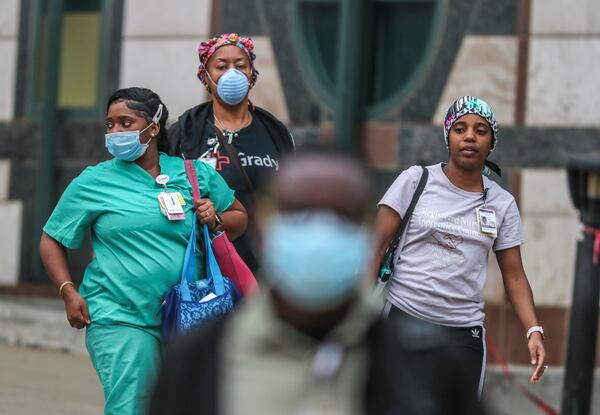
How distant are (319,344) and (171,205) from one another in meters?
2.97

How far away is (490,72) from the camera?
32.4 feet

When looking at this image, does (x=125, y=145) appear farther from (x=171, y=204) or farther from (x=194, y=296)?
(x=194, y=296)

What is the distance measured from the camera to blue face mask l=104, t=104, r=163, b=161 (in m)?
5.38

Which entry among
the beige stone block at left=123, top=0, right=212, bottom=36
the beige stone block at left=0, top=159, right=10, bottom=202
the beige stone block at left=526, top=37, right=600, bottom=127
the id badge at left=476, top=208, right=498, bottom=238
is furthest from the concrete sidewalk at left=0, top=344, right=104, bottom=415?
the beige stone block at left=526, top=37, right=600, bottom=127

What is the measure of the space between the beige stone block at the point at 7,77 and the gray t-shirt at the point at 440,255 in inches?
260

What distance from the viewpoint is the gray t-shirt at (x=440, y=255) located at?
18.1 ft

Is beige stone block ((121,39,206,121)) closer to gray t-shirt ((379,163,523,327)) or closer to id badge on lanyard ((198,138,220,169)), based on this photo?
id badge on lanyard ((198,138,220,169))

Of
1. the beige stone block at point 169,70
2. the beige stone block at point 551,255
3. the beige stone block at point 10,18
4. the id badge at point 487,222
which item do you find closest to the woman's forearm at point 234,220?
the id badge at point 487,222

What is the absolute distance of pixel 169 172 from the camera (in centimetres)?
551

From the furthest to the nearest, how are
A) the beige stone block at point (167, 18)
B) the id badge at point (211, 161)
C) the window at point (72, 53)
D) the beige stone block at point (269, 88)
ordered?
1. the window at point (72, 53)
2. the beige stone block at point (167, 18)
3. the beige stone block at point (269, 88)
4. the id badge at point (211, 161)

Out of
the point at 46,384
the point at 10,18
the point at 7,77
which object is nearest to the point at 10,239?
the point at 7,77

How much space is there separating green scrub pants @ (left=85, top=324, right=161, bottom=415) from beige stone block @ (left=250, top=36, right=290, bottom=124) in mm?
5225

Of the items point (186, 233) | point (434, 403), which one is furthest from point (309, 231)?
point (186, 233)

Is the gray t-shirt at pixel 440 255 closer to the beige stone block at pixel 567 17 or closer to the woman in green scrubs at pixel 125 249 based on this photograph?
the woman in green scrubs at pixel 125 249
